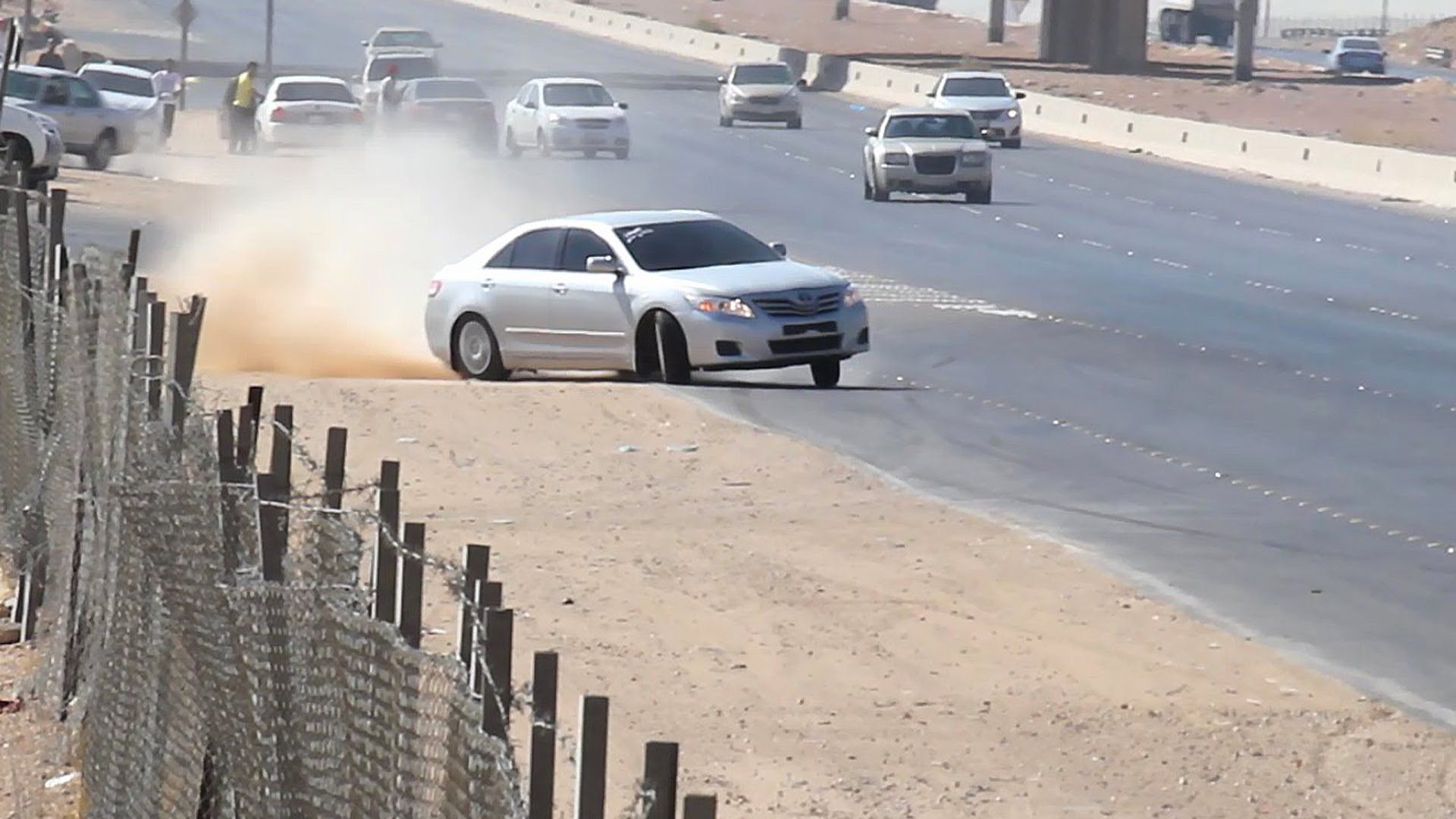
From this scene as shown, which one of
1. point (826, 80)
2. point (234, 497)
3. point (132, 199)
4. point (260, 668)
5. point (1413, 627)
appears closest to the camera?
point (260, 668)

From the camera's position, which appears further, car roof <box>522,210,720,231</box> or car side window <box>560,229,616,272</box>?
car roof <box>522,210,720,231</box>

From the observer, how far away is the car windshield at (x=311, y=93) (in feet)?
182

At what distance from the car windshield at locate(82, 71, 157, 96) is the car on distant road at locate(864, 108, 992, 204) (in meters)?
15.4

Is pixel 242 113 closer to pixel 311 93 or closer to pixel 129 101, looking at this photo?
pixel 311 93

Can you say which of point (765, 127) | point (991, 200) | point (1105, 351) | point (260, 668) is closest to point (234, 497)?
point (260, 668)

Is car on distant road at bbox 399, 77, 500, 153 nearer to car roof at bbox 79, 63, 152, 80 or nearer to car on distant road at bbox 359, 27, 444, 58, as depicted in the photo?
car roof at bbox 79, 63, 152, 80

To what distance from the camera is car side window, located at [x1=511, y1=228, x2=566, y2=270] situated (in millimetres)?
23406

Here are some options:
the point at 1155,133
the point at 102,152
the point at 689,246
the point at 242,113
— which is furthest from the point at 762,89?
the point at 689,246

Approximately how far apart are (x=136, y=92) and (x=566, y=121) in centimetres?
803

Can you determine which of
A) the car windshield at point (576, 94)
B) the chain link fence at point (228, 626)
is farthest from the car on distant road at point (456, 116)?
the chain link fence at point (228, 626)

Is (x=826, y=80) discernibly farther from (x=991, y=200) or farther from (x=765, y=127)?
(x=991, y=200)

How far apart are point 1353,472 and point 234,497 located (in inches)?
472

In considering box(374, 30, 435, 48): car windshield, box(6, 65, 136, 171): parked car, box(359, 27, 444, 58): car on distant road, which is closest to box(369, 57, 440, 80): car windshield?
box(359, 27, 444, 58): car on distant road

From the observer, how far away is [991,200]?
4697cm
